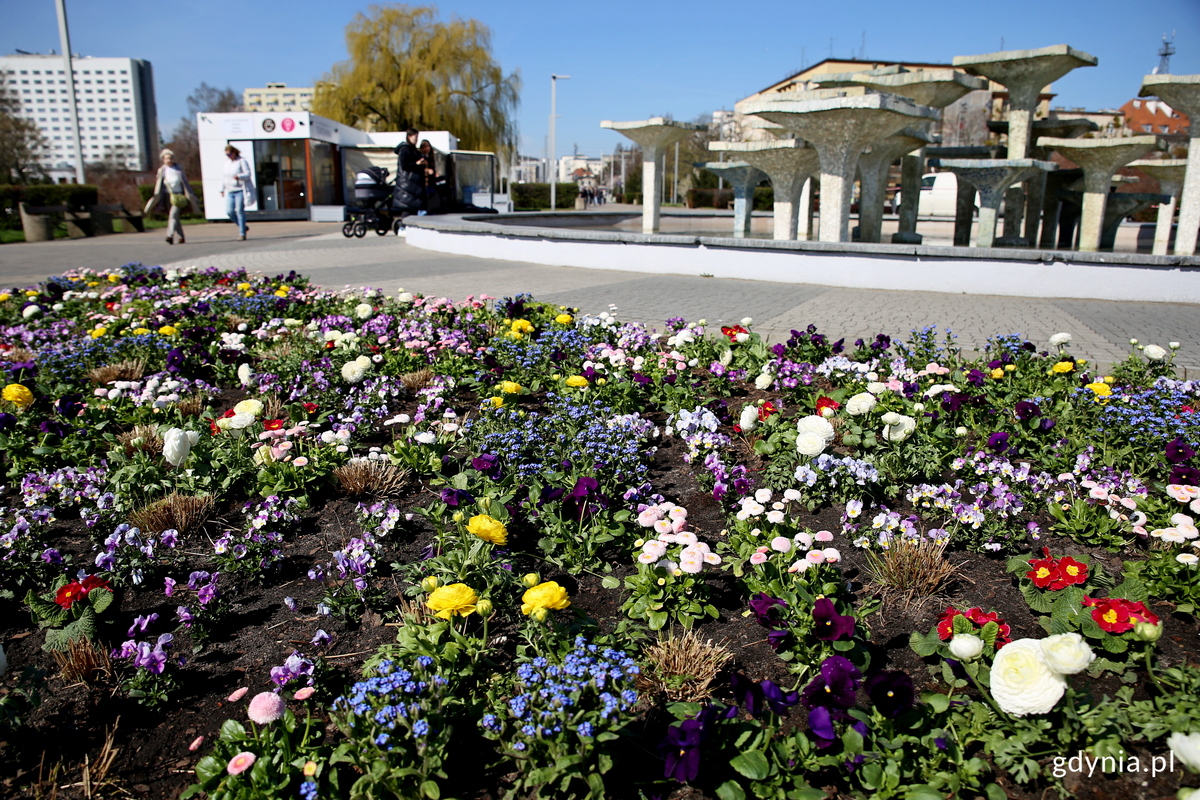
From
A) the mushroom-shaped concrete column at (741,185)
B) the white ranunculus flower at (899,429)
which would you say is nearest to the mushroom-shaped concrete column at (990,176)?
the mushroom-shaped concrete column at (741,185)

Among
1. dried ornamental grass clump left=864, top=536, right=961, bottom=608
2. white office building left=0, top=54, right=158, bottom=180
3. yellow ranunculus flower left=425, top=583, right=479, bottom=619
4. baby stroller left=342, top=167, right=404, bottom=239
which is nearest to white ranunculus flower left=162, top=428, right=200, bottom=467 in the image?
yellow ranunculus flower left=425, top=583, right=479, bottom=619

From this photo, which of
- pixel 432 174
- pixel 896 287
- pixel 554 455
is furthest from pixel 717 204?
pixel 554 455

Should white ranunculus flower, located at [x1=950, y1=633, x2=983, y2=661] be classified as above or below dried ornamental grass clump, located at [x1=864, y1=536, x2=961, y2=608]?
above

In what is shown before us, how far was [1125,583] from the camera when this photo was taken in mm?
2439

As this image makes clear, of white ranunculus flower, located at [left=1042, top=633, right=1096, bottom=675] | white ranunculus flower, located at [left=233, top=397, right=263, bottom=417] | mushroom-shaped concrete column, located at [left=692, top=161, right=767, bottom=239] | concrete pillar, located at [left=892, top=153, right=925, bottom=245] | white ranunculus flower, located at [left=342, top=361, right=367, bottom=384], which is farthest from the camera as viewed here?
mushroom-shaped concrete column, located at [left=692, top=161, right=767, bottom=239]

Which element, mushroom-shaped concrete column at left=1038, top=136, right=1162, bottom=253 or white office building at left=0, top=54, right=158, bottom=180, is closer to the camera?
mushroom-shaped concrete column at left=1038, top=136, right=1162, bottom=253

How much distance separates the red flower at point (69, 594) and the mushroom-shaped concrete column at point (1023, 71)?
14.8 meters

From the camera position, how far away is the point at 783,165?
46.5 ft

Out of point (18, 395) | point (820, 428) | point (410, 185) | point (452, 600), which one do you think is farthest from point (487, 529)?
point (410, 185)

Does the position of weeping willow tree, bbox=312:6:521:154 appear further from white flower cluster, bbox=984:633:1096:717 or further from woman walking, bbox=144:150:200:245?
white flower cluster, bbox=984:633:1096:717

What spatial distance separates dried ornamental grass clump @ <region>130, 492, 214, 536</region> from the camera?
3059 mm

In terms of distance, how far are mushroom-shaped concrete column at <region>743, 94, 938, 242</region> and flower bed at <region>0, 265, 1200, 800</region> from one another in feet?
21.8

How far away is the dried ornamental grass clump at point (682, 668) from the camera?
7.26ft

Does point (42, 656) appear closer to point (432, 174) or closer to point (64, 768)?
point (64, 768)
